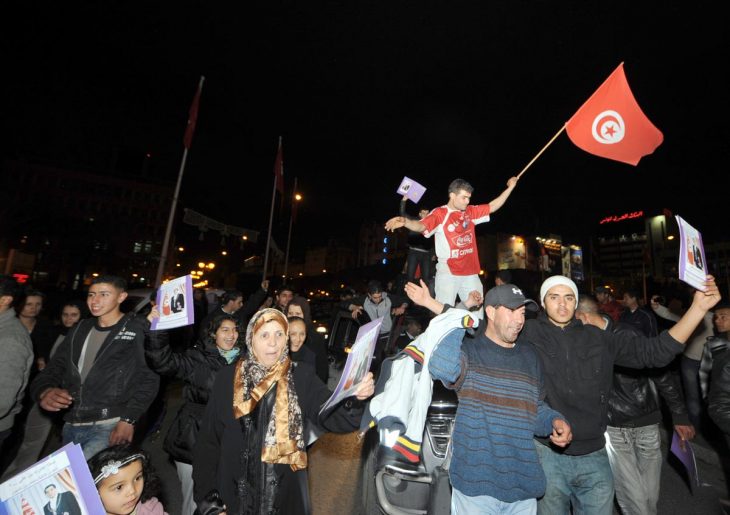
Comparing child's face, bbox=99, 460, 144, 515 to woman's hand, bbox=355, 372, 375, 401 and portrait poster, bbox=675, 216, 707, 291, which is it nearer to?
woman's hand, bbox=355, 372, 375, 401

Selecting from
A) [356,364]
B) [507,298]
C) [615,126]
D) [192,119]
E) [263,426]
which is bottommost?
[263,426]

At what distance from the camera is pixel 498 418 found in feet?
8.72

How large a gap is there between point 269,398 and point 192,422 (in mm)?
1320

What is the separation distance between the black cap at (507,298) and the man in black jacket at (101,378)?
3.34 metres

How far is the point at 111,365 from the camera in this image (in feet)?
12.1

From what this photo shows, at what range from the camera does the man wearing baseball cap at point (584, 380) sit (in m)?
2.99

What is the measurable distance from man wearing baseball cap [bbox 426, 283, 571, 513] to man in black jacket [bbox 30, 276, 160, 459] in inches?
117

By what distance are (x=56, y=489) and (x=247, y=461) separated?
3.53ft

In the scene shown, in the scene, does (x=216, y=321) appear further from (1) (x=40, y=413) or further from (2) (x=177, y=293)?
(1) (x=40, y=413)

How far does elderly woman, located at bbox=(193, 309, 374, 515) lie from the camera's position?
2.53 metres

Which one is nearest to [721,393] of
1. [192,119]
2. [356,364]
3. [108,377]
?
[356,364]

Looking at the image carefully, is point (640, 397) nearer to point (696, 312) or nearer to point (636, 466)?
point (636, 466)

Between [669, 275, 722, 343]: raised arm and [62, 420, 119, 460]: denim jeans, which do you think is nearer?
[669, 275, 722, 343]: raised arm

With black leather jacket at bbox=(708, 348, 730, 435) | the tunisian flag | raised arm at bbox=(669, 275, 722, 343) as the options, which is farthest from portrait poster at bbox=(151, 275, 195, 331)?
the tunisian flag
